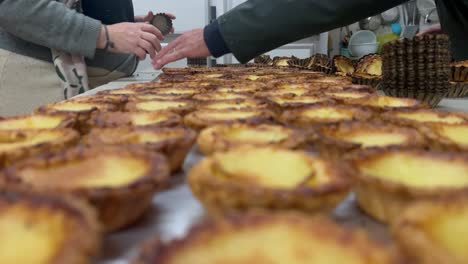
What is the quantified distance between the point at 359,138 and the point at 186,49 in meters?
1.80

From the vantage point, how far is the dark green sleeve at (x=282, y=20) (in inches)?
89.4

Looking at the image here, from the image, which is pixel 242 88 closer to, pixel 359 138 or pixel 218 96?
pixel 218 96

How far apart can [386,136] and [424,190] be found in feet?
1.48

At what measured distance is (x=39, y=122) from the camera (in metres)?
1.29

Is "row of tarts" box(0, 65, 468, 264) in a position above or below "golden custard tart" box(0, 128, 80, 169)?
below

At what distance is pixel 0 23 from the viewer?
239cm

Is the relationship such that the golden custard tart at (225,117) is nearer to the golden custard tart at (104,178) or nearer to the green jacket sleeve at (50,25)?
the golden custard tart at (104,178)

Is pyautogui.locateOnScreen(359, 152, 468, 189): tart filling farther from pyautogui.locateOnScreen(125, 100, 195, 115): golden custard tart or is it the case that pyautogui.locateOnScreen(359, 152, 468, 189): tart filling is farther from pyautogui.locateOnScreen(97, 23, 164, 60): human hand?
pyautogui.locateOnScreen(97, 23, 164, 60): human hand

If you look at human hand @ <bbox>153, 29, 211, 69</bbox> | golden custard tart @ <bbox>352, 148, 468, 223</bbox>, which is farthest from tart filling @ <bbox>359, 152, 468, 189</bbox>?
human hand @ <bbox>153, 29, 211, 69</bbox>

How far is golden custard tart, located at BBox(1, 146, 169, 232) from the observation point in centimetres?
68

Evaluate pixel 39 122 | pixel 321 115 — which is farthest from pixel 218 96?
pixel 39 122

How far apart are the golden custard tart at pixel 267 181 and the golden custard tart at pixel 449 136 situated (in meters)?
0.34

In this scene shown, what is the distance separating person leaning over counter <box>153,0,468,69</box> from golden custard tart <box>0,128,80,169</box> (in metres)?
1.56

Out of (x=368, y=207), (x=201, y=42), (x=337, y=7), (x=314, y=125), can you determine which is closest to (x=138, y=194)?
(x=368, y=207)
